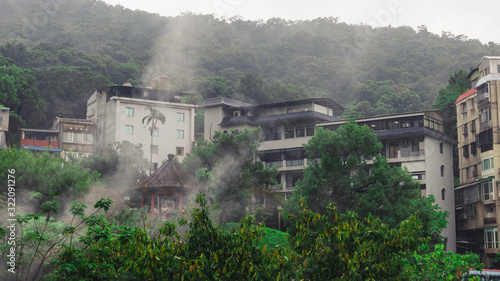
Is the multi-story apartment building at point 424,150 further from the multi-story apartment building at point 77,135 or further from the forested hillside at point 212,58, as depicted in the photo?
the multi-story apartment building at point 77,135

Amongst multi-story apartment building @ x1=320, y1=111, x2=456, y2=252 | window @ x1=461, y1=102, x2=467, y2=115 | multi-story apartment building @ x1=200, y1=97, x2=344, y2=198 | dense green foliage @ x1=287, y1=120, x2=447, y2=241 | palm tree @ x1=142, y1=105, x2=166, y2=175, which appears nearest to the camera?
dense green foliage @ x1=287, y1=120, x2=447, y2=241

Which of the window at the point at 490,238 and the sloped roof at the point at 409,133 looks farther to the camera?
the sloped roof at the point at 409,133

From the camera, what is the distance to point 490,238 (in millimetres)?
52406

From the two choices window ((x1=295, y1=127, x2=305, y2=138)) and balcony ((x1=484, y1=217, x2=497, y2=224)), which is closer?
balcony ((x1=484, y1=217, x2=497, y2=224))

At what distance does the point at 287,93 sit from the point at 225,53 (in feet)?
82.5

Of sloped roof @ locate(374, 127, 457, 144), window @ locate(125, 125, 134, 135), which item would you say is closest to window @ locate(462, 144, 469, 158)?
sloped roof @ locate(374, 127, 457, 144)

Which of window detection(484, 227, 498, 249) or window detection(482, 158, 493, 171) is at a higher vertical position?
window detection(482, 158, 493, 171)

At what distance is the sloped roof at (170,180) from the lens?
39031 mm

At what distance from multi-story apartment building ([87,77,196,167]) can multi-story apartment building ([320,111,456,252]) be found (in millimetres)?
21164

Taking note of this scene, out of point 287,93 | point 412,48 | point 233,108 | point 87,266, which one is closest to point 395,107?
point 287,93

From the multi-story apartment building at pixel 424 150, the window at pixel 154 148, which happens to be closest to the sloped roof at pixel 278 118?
the multi-story apartment building at pixel 424 150

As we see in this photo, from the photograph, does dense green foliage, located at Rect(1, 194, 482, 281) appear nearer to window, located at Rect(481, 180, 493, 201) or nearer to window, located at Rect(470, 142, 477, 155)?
window, located at Rect(481, 180, 493, 201)

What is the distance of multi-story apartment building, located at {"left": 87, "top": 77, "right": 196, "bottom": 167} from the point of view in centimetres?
7000

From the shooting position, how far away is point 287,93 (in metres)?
86.6
